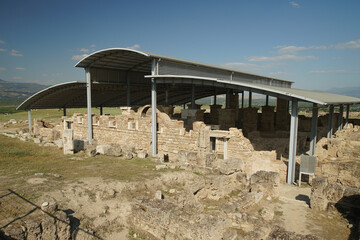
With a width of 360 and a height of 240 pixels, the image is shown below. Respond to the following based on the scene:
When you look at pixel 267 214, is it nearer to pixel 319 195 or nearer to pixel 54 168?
pixel 319 195

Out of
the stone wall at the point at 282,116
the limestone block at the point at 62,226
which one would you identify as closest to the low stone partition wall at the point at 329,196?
the limestone block at the point at 62,226

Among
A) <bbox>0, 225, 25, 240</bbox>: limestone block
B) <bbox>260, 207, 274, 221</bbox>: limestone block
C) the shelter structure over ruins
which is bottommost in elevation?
<bbox>260, 207, 274, 221</bbox>: limestone block

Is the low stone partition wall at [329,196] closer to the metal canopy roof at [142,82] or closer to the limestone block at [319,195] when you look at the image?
the limestone block at [319,195]

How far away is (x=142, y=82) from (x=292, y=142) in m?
13.6

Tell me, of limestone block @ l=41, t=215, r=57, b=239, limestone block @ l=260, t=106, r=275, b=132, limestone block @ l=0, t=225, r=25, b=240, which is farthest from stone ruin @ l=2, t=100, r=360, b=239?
limestone block @ l=0, t=225, r=25, b=240

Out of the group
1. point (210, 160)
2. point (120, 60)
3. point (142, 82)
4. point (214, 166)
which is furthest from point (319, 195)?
point (142, 82)

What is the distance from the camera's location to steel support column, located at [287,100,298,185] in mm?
11453

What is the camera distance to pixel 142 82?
21.3 metres

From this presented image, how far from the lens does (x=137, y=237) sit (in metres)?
7.18

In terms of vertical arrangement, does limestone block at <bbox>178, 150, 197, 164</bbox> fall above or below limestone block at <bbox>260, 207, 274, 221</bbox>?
above

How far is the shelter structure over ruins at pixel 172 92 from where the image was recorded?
13.3 m

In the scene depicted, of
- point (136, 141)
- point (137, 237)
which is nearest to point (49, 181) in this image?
point (137, 237)

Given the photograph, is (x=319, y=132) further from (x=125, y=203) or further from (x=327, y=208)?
(x=125, y=203)

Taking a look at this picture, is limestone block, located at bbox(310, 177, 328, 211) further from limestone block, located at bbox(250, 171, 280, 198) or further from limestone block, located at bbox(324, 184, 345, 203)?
limestone block, located at bbox(250, 171, 280, 198)
